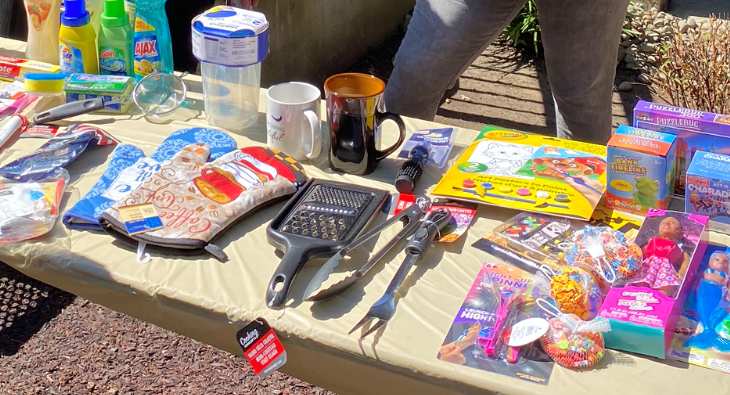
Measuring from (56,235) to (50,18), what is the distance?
0.69m

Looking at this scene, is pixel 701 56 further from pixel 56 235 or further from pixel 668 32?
pixel 56 235

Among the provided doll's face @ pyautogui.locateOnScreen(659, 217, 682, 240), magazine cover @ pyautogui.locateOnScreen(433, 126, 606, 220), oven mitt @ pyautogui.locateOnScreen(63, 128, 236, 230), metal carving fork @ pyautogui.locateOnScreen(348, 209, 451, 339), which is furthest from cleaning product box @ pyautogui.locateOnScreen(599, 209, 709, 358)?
oven mitt @ pyautogui.locateOnScreen(63, 128, 236, 230)

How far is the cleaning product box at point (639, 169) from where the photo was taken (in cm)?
119

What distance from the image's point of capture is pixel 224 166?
133 cm

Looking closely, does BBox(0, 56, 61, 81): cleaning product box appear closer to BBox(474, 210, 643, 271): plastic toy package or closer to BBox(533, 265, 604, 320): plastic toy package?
BBox(474, 210, 643, 271): plastic toy package

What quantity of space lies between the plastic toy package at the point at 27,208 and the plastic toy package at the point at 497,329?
0.66 m

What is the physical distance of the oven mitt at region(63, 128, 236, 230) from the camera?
4.08 ft

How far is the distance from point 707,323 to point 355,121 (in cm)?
64

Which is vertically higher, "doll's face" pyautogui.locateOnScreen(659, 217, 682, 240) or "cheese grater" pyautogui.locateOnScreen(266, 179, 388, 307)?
"doll's face" pyautogui.locateOnScreen(659, 217, 682, 240)

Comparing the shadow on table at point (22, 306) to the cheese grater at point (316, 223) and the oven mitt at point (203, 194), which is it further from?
the cheese grater at point (316, 223)

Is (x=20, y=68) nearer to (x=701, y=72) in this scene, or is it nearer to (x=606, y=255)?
(x=606, y=255)

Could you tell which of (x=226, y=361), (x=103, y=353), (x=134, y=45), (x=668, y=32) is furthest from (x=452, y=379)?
(x=668, y=32)

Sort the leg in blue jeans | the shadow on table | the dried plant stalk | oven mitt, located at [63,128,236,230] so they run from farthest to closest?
the dried plant stalk < the shadow on table < the leg in blue jeans < oven mitt, located at [63,128,236,230]

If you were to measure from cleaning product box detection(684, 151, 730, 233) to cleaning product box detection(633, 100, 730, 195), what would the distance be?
0.13 ft
